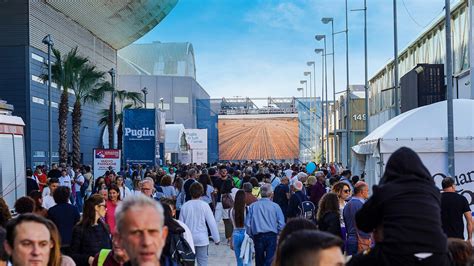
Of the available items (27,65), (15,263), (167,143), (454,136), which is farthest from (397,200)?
(167,143)

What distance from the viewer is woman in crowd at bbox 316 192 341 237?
900 cm

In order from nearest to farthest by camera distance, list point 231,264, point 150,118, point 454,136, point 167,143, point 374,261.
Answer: point 374,261 < point 231,264 < point 454,136 < point 150,118 < point 167,143

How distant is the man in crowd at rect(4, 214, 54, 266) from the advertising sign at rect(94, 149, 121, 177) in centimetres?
2312

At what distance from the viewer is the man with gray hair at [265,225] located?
10922 mm

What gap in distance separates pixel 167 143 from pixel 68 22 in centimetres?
1209

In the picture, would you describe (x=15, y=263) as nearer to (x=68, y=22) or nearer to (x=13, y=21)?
(x=13, y=21)

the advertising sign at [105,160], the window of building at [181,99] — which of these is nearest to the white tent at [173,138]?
the advertising sign at [105,160]

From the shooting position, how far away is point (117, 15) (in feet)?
204

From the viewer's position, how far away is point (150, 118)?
32.0 m

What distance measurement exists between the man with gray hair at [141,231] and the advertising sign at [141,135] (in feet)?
94.1

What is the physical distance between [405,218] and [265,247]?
7.11 metres

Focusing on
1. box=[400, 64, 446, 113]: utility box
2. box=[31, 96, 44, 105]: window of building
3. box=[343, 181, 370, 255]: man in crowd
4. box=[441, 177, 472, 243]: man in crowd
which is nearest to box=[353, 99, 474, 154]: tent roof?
box=[441, 177, 472, 243]: man in crowd

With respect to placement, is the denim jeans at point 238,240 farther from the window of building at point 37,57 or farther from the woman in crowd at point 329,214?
the window of building at point 37,57

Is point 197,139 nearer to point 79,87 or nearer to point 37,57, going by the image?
point 37,57
